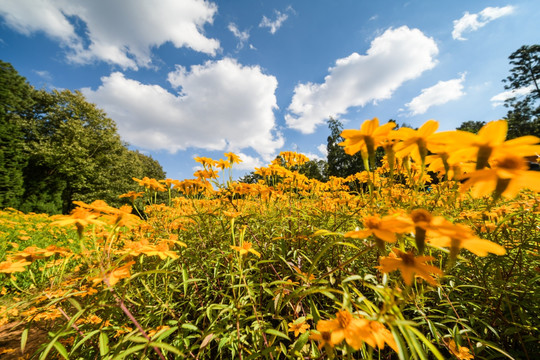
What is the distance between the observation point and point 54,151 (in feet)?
42.6

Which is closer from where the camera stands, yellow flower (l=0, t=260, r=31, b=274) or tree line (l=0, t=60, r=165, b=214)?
yellow flower (l=0, t=260, r=31, b=274)

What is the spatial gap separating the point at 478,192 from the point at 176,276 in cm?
179

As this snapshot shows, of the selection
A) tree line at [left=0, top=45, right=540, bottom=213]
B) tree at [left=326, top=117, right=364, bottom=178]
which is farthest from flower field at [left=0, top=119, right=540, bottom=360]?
tree at [left=326, top=117, right=364, bottom=178]

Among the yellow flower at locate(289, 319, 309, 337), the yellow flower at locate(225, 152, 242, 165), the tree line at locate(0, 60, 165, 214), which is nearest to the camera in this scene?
the yellow flower at locate(289, 319, 309, 337)

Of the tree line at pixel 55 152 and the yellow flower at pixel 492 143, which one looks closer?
the yellow flower at pixel 492 143

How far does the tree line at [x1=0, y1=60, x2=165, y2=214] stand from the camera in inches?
404

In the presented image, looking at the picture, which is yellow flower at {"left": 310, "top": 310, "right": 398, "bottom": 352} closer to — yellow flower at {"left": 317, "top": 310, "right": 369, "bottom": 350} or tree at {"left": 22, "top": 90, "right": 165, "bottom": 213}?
yellow flower at {"left": 317, "top": 310, "right": 369, "bottom": 350}

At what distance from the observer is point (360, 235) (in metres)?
0.54

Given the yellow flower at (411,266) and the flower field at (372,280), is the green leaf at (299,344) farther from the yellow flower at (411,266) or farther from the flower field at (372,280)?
the yellow flower at (411,266)

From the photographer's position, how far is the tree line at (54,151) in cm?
1027

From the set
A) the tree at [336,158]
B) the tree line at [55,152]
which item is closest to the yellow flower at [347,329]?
the tree line at [55,152]

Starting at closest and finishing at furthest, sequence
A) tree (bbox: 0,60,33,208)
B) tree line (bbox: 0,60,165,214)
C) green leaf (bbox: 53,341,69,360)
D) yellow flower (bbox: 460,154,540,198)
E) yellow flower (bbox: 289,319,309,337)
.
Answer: yellow flower (bbox: 460,154,540,198), green leaf (bbox: 53,341,69,360), yellow flower (bbox: 289,319,309,337), tree (bbox: 0,60,33,208), tree line (bbox: 0,60,165,214)

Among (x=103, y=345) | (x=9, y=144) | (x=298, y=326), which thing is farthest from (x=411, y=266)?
(x=9, y=144)

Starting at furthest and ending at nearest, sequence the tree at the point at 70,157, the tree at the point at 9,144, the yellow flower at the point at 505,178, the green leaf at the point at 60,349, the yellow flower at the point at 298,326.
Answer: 1. the tree at the point at 70,157
2. the tree at the point at 9,144
3. the yellow flower at the point at 298,326
4. the green leaf at the point at 60,349
5. the yellow flower at the point at 505,178
